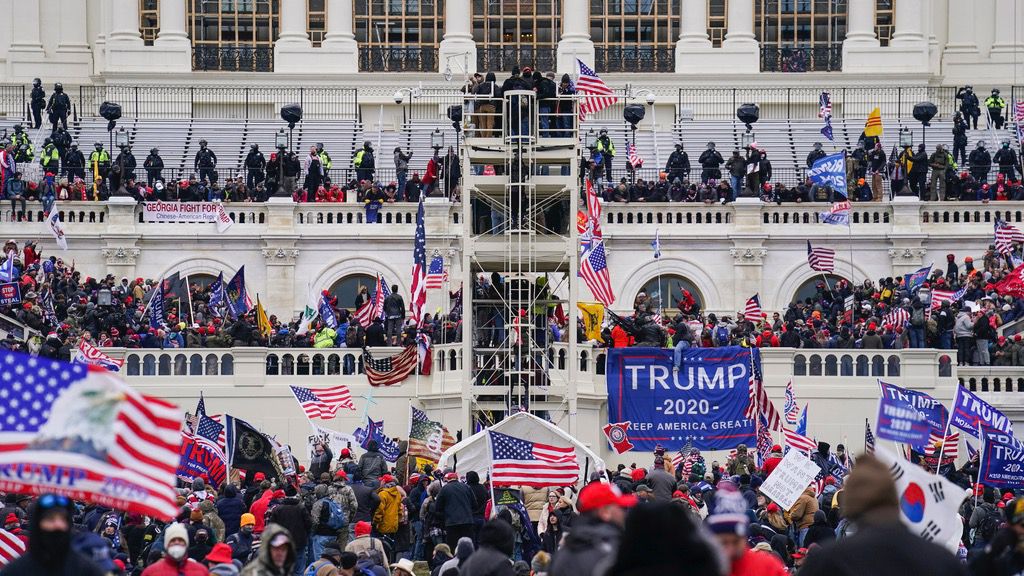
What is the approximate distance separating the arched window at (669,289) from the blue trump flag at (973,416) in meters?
23.8

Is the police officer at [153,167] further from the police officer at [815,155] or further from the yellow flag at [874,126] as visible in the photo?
the yellow flag at [874,126]

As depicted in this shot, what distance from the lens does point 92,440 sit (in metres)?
15.3

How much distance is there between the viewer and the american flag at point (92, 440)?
49.8 ft

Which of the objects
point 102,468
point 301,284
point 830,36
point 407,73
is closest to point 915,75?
point 830,36

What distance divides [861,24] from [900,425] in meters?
47.6

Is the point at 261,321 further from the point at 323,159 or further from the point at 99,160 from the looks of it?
the point at 323,159

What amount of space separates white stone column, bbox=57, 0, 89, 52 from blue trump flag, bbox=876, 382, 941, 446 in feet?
164

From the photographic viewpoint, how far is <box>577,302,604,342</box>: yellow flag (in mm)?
44312

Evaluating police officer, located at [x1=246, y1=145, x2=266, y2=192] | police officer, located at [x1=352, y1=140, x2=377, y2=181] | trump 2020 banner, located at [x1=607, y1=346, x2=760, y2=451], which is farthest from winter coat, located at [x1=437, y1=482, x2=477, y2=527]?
police officer, located at [x1=352, y1=140, x2=377, y2=181]

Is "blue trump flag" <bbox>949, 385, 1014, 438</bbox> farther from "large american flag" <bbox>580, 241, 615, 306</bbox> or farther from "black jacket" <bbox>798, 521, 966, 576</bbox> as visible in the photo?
"black jacket" <bbox>798, 521, 966, 576</bbox>

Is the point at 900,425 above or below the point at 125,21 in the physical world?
below

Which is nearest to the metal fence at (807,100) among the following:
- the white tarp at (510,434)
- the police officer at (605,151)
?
the police officer at (605,151)

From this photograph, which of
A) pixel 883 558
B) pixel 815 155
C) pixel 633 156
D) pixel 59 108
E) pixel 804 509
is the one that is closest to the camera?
pixel 883 558

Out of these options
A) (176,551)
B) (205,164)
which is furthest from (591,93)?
(176,551)
